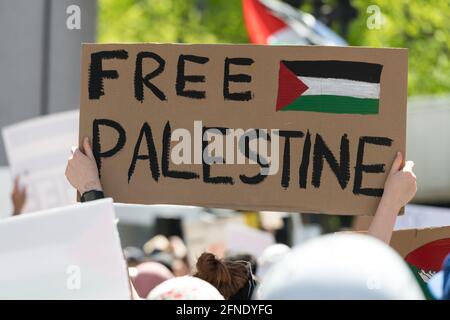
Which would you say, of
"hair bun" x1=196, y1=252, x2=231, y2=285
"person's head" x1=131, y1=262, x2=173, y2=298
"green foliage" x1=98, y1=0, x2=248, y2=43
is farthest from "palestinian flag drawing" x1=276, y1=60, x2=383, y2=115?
"green foliage" x1=98, y1=0, x2=248, y2=43

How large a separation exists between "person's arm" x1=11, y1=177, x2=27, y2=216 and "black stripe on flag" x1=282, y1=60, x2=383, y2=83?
2611 millimetres

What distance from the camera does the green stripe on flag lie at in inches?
141

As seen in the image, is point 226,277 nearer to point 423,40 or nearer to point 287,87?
point 287,87

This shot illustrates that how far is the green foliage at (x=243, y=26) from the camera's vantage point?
15602mm

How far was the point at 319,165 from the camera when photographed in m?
3.59

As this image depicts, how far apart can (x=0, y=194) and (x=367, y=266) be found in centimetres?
456

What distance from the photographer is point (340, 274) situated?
2338 millimetres

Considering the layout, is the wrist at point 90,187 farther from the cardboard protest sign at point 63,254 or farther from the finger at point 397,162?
the finger at point 397,162

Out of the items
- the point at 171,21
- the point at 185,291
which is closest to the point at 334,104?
the point at 185,291

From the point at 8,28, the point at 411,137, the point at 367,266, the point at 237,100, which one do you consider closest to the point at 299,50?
the point at 237,100

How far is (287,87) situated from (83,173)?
0.76 m

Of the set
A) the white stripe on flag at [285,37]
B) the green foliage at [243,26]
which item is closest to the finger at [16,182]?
the white stripe on flag at [285,37]

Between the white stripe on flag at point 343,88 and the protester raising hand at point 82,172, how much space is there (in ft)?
2.58

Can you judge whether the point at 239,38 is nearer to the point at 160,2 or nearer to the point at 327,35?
the point at 160,2
